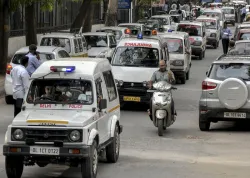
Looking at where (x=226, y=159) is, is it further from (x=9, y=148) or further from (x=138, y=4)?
(x=138, y=4)

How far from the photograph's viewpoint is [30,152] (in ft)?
40.5

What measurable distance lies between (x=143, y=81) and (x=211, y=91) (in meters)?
3.96

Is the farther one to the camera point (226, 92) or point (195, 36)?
point (195, 36)

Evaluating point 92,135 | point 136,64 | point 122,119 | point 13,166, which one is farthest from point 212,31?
point 13,166

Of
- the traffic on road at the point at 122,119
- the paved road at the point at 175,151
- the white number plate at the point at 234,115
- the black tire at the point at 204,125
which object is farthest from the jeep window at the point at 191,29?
the white number plate at the point at 234,115

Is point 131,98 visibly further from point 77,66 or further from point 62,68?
point 62,68

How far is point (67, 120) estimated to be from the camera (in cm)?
1257

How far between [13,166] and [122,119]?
345 inches

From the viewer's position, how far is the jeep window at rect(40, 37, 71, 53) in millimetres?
28094

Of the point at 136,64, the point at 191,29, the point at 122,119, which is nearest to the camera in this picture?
the point at 122,119

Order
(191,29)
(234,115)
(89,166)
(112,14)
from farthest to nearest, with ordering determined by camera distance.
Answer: (112,14)
(191,29)
(234,115)
(89,166)

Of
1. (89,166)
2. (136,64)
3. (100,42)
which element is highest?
(136,64)

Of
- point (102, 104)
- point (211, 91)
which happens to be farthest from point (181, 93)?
point (102, 104)

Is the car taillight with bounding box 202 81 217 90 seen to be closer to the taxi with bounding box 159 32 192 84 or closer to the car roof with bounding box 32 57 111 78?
the car roof with bounding box 32 57 111 78
